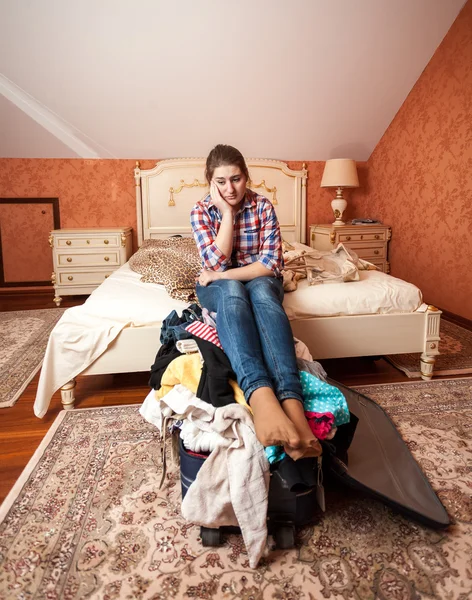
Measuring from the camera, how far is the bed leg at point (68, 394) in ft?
6.85

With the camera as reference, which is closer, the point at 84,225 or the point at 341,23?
the point at 341,23

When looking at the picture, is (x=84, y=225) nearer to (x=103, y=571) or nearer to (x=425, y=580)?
(x=103, y=571)

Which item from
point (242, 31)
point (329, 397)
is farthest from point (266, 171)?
point (329, 397)

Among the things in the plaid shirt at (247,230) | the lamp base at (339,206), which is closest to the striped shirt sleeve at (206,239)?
the plaid shirt at (247,230)

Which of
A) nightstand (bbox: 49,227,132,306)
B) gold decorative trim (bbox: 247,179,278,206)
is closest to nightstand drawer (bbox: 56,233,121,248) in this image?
nightstand (bbox: 49,227,132,306)

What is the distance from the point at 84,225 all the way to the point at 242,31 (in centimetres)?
228

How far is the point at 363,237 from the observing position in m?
4.23

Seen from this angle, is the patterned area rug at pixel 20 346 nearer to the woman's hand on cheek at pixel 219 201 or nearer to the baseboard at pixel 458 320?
the woman's hand on cheek at pixel 219 201

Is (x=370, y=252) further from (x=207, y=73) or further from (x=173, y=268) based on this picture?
(x=173, y=268)

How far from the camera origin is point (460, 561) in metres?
1.19

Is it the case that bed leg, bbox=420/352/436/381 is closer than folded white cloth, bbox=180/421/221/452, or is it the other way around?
folded white cloth, bbox=180/421/221/452

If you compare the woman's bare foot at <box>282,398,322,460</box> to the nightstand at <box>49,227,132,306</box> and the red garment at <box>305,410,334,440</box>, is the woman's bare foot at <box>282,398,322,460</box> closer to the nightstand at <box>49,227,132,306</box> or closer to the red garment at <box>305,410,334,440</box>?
the red garment at <box>305,410,334,440</box>

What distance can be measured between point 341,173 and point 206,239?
261 centimetres

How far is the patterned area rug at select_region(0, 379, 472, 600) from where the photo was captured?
1118mm
